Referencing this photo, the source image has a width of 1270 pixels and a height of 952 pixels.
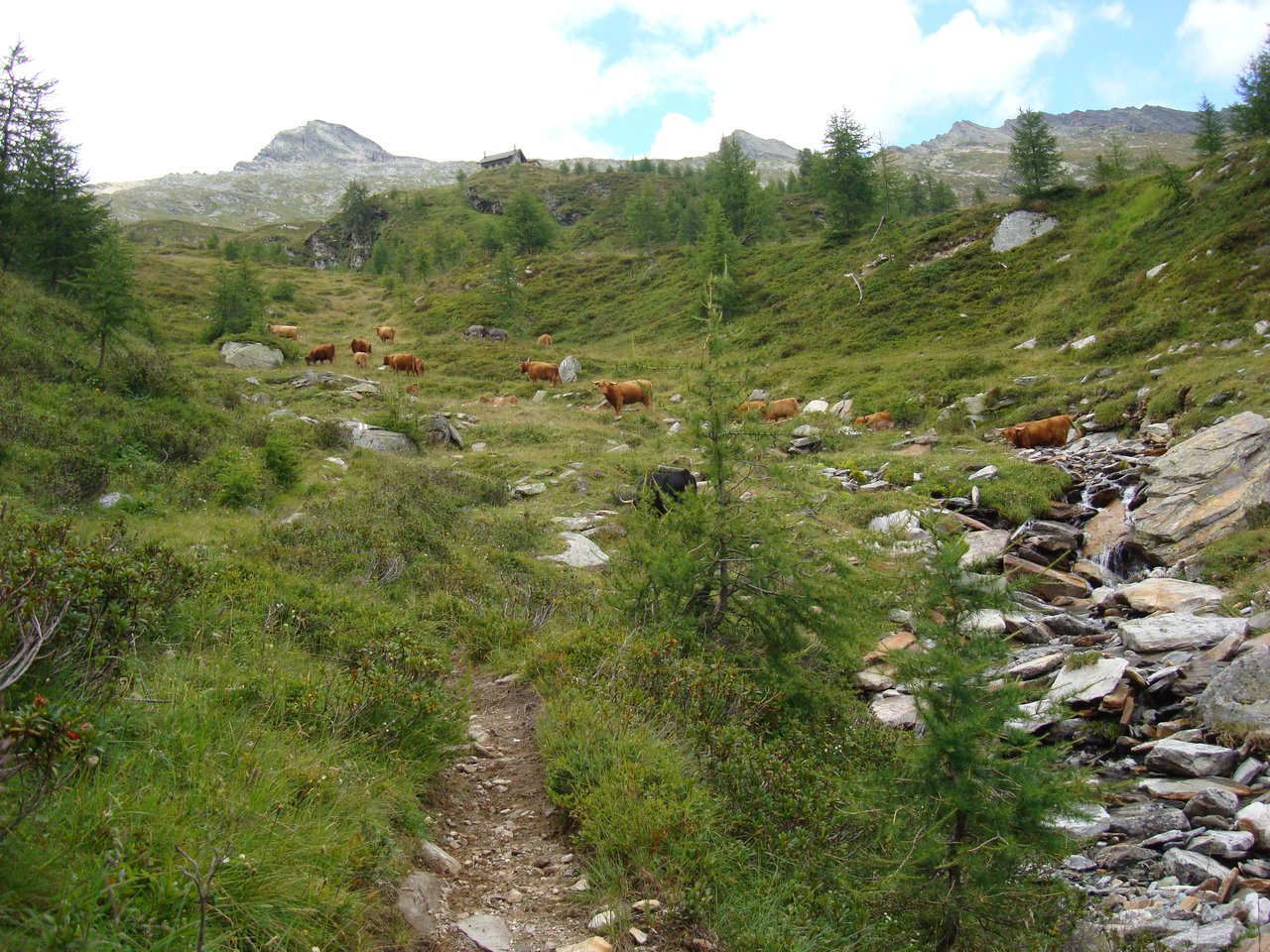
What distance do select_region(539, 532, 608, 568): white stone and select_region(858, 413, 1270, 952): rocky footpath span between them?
4.75m

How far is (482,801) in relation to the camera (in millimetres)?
4879

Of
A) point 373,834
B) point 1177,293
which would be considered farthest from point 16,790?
point 1177,293

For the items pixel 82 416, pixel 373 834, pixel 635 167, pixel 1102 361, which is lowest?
pixel 373 834

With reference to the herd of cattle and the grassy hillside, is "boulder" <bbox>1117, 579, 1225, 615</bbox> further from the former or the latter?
the herd of cattle

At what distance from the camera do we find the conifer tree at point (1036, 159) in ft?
128

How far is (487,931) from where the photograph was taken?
3521 mm

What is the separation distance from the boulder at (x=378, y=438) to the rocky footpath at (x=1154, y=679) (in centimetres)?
1231

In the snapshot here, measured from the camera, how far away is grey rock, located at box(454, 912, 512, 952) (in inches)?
135

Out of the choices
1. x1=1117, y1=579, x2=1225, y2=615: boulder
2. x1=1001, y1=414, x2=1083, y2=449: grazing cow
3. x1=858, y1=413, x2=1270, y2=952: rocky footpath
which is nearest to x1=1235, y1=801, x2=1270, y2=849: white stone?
x1=858, y1=413, x2=1270, y2=952: rocky footpath

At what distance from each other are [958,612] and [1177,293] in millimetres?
26068

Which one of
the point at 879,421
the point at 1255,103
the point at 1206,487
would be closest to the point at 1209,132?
the point at 1255,103

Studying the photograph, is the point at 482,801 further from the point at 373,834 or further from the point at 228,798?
the point at 228,798

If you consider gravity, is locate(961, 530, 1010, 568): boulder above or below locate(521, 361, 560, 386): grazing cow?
below

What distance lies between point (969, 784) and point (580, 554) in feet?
27.7
